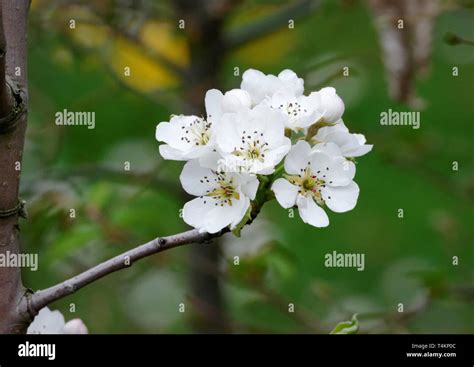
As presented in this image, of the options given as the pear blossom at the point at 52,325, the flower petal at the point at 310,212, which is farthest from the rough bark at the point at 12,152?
the flower petal at the point at 310,212

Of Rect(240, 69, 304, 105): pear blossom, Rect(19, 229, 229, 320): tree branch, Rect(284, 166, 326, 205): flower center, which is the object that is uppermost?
Rect(240, 69, 304, 105): pear blossom

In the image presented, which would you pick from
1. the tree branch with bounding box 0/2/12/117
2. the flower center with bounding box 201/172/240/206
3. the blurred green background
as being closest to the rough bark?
the tree branch with bounding box 0/2/12/117

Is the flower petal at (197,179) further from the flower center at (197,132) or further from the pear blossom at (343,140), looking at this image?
the pear blossom at (343,140)

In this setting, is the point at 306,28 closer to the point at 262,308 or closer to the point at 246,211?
the point at 262,308

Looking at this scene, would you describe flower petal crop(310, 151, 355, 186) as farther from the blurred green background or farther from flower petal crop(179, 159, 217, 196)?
the blurred green background

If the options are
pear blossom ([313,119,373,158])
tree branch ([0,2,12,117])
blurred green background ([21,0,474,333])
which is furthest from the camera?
blurred green background ([21,0,474,333])

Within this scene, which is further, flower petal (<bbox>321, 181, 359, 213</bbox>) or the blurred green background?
the blurred green background
